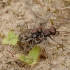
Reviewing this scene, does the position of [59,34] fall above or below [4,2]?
below

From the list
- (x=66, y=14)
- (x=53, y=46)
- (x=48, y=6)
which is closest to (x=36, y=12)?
(x=48, y=6)

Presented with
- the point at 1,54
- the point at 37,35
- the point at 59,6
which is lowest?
the point at 1,54

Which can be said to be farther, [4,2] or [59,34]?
[4,2]

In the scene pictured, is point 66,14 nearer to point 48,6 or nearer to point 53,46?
point 48,6

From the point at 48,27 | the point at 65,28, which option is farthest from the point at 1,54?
the point at 65,28

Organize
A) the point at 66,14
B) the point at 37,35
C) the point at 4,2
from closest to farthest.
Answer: the point at 37,35 < the point at 66,14 < the point at 4,2

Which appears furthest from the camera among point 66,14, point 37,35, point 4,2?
point 4,2

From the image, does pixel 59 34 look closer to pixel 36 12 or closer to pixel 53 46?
pixel 53 46
